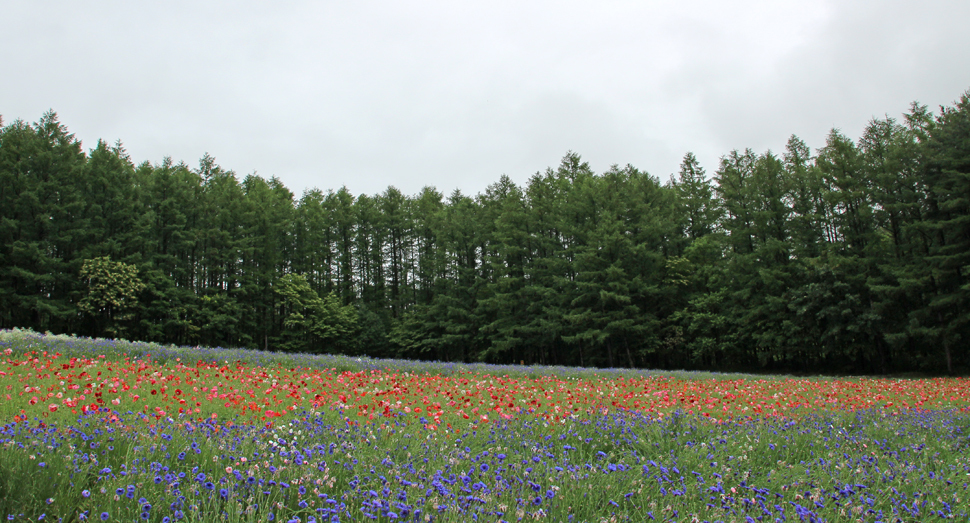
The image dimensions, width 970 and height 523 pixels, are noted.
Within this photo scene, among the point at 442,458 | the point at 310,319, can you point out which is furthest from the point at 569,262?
the point at 442,458

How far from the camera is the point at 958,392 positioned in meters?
13.4

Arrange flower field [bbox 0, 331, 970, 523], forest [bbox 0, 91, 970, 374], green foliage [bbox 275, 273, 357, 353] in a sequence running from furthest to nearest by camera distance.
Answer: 1. green foliage [bbox 275, 273, 357, 353]
2. forest [bbox 0, 91, 970, 374]
3. flower field [bbox 0, 331, 970, 523]

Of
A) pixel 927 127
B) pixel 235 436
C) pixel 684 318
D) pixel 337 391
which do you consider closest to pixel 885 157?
pixel 927 127

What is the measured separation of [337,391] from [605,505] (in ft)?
20.0

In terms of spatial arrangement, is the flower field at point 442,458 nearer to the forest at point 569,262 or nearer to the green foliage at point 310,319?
the forest at point 569,262

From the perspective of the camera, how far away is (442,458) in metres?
3.81

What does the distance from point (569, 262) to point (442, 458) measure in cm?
3252

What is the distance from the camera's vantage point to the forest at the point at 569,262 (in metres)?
26.8

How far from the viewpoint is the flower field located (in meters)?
2.75

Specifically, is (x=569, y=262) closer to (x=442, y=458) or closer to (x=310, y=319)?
(x=310, y=319)

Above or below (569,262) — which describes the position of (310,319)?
below

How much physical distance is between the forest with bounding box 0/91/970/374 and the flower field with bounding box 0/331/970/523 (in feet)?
73.5

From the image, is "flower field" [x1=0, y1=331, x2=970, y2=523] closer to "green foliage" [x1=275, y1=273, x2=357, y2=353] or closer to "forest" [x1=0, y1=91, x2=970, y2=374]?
"forest" [x1=0, y1=91, x2=970, y2=374]

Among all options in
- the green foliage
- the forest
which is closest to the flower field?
the forest
